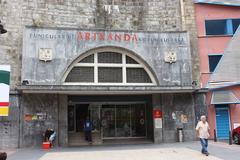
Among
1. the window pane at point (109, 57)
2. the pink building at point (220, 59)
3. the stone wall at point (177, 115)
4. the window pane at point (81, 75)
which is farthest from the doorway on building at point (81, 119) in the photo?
the pink building at point (220, 59)

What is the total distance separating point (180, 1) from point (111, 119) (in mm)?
10517

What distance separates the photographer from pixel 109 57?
22.1 m

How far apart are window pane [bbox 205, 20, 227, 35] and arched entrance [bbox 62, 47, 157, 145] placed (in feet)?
19.7

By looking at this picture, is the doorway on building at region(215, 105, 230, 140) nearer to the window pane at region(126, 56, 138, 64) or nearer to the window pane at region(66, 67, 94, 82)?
the window pane at region(126, 56, 138, 64)

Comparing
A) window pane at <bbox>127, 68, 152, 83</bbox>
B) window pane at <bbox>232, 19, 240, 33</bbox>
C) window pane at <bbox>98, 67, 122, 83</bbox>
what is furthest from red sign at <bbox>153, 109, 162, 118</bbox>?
window pane at <bbox>232, 19, 240, 33</bbox>

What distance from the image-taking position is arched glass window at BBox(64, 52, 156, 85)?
21.5m

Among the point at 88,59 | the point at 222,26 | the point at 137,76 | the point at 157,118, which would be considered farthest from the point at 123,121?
the point at 222,26

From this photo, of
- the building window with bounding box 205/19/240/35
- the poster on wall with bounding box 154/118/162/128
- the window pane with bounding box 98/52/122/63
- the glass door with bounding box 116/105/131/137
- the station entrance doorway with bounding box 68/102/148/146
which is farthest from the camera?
the glass door with bounding box 116/105/131/137

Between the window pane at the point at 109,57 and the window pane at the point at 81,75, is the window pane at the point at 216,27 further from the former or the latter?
the window pane at the point at 81,75

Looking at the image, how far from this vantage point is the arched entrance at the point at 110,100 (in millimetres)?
21594

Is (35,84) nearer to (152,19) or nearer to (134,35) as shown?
(134,35)

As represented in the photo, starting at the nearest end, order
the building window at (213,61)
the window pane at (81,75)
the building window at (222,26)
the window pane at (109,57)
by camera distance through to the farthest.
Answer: the window pane at (81,75)
the window pane at (109,57)
the building window at (213,61)
the building window at (222,26)

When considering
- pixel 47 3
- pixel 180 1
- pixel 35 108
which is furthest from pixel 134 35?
pixel 35 108

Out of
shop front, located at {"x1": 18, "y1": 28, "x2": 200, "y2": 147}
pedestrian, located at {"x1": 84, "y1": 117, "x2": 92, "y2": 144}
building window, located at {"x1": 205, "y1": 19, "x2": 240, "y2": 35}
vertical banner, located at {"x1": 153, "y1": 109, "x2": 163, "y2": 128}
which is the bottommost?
pedestrian, located at {"x1": 84, "y1": 117, "x2": 92, "y2": 144}
